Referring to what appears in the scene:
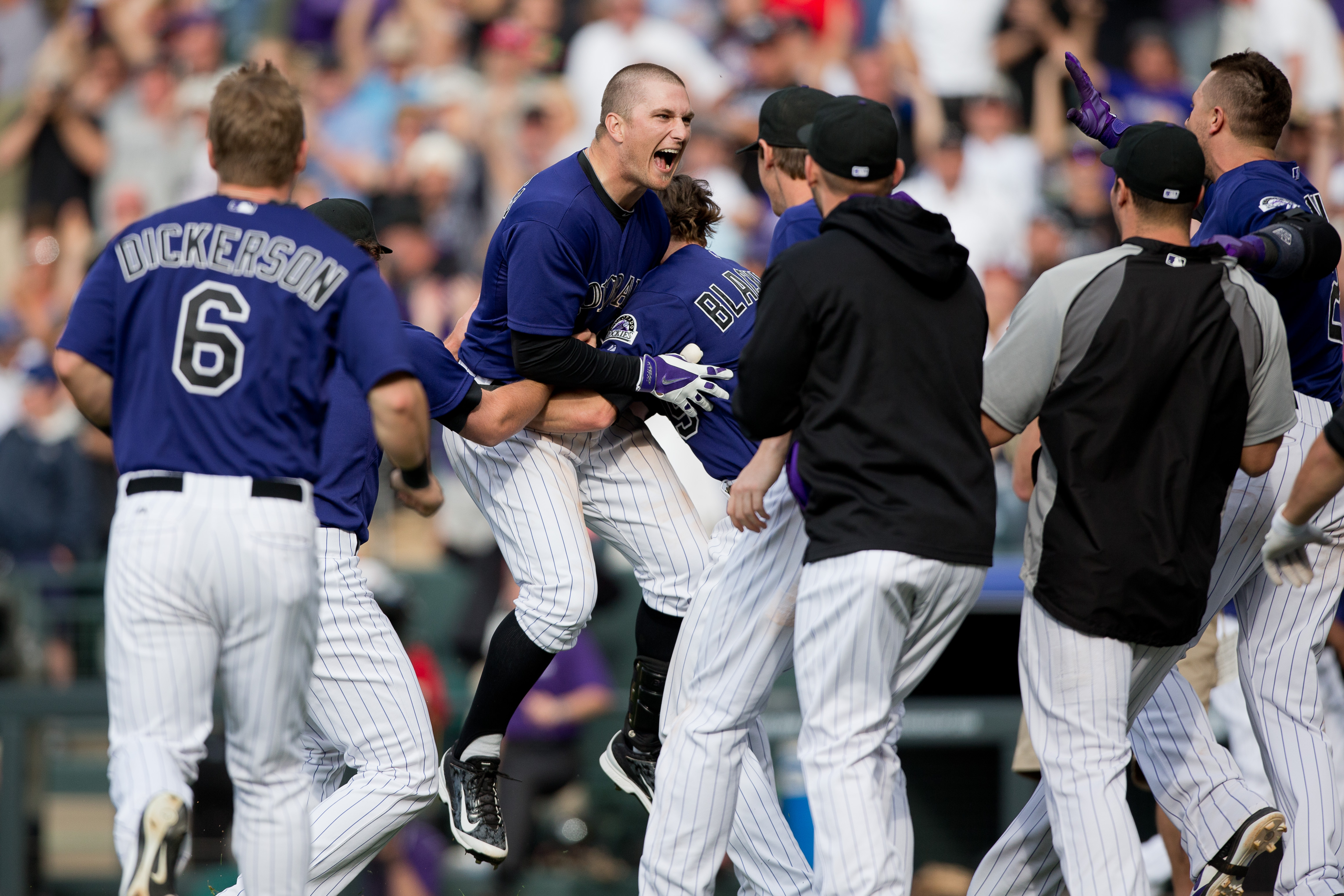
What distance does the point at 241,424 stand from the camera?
3.69m

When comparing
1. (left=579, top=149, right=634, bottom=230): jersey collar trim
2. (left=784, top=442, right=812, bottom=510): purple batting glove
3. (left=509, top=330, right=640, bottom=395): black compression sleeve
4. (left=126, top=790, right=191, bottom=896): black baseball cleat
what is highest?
(left=579, top=149, right=634, bottom=230): jersey collar trim

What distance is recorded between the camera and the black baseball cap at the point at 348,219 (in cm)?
502

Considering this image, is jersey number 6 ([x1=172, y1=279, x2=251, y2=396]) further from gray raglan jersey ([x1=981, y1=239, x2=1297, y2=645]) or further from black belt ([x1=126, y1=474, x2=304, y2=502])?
gray raglan jersey ([x1=981, y1=239, x2=1297, y2=645])

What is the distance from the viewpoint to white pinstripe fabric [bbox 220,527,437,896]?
4.66 m

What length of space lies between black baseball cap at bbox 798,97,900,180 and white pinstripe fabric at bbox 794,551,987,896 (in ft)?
3.44

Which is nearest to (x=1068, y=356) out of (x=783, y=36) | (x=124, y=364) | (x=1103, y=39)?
(x=124, y=364)

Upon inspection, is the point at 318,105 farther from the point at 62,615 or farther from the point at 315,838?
the point at 315,838

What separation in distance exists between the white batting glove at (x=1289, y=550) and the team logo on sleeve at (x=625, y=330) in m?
2.17

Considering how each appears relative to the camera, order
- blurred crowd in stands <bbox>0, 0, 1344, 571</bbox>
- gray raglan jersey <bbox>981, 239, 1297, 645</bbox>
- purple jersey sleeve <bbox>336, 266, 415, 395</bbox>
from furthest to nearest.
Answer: blurred crowd in stands <bbox>0, 0, 1344, 571</bbox>, gray raglan jersey <bbox>981, 239, 1297, 645</bbox>, purple jersey sleeve <bbox>336, 266, 415, 395</bbox>

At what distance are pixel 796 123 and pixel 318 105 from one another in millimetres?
7503

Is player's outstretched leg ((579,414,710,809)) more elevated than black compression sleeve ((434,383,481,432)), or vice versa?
black compression sleeve ((434,383,481,432))

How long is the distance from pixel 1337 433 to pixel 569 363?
2347 mm

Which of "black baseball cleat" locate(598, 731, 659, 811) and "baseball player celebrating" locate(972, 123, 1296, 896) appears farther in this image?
"black baseball cleat" locate(598, 731, 659, 811)

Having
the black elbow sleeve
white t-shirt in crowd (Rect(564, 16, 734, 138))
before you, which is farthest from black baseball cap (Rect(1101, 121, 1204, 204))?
white t-shirt in crowd (Rect(564, 16, 734, 138))
